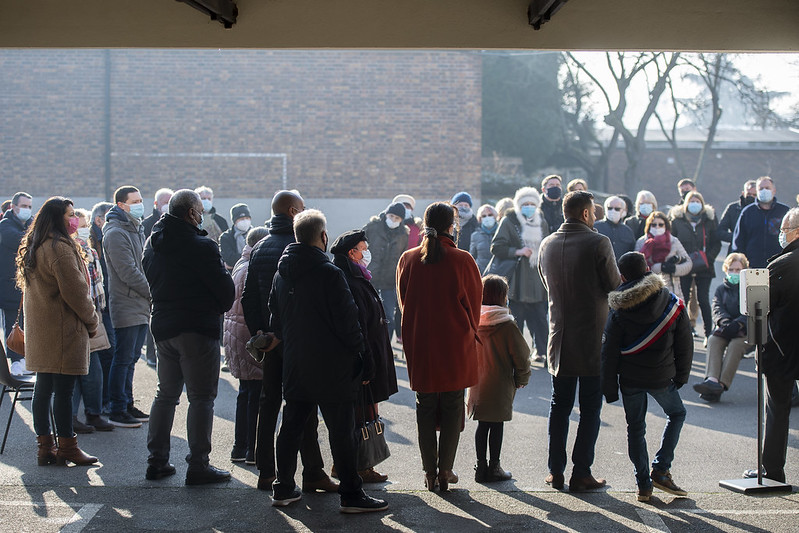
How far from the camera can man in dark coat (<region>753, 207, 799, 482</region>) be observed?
640cm

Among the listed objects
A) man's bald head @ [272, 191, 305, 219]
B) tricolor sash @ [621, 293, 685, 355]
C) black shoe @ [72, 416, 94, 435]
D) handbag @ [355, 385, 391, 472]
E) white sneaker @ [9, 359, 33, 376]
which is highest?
man's bald head @ [272, 191, 305, 219]

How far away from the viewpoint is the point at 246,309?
616 centimetres

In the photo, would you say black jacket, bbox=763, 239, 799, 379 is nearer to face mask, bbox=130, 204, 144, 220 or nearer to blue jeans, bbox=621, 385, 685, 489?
blue jeans, bbox=621, 385, 685, 489

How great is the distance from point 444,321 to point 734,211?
27.2ft

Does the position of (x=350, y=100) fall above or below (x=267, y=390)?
above

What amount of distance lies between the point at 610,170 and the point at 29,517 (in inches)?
1459

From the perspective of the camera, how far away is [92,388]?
25.8 ft

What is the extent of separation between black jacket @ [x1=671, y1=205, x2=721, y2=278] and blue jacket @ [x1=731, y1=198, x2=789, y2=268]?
0.99 meters

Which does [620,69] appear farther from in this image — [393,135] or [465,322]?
[465,322]

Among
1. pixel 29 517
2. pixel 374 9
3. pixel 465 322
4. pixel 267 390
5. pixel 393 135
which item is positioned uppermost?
pixel 393 135

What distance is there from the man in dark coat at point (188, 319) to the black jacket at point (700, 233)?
798 centimetres

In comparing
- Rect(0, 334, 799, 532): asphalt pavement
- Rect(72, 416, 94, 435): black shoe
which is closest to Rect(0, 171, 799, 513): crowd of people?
Rect(0, 334, 799, 532): asphalt pavement

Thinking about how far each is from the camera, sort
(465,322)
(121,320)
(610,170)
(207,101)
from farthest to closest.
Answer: (610,170) → (207,101) → (121,320) → (465,322)

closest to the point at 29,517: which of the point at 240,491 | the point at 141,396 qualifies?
the point at 240,491
